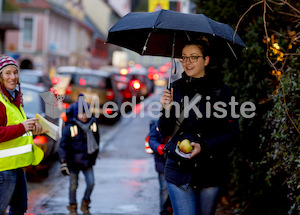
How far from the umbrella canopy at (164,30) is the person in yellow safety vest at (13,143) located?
92 cm

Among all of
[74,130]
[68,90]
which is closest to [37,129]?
[74,130]

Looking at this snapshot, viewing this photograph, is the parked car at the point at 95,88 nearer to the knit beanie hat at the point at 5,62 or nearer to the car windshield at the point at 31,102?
the car windshield at the point at 31,102

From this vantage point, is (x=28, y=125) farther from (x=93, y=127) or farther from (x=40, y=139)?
(x=40, y=139)

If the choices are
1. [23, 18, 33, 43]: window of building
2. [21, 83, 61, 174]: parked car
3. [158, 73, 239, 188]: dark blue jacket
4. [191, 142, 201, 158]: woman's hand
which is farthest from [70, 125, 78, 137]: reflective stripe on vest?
[23, 18, 33, 43]: window of building

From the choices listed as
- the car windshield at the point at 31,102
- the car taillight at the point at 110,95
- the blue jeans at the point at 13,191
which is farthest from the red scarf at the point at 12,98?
the car taillight at the point at 110,95

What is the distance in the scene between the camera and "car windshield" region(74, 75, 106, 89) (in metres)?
18.5

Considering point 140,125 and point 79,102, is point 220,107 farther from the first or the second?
point 140,125

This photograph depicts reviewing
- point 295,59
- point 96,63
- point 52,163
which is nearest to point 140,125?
point 52,163

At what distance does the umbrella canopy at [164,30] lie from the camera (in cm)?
388

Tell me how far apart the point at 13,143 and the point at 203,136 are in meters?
1.48

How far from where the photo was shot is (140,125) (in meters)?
19.1

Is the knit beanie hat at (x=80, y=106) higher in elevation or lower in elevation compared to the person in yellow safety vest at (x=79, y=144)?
higher

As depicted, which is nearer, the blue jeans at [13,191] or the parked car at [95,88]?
the blue jeans at [13,191]

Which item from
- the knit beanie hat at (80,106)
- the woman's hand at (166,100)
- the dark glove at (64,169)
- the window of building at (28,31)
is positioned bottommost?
the dark glove at (64,169)
